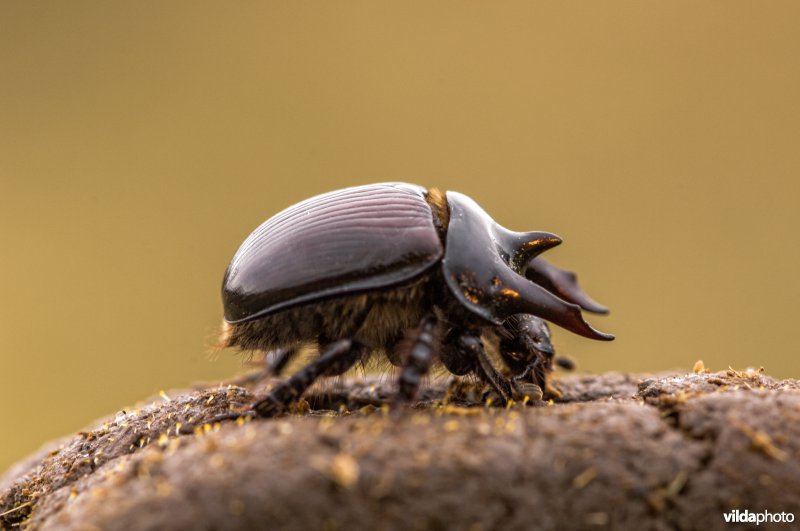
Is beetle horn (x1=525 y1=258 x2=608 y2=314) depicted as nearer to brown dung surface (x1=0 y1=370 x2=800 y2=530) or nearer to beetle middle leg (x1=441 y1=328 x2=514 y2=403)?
beetle middle leg (x1=441 y1=328 x2=514 y2=403)

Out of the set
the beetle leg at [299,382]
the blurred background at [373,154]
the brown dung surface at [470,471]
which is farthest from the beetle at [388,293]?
the blurred background at [373,154]

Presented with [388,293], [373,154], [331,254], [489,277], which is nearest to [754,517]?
[489,277]

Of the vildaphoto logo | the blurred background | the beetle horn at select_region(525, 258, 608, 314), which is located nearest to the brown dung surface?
the vildaphoto logo

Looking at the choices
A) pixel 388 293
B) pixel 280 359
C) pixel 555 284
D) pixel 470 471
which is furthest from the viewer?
pixel 555 284

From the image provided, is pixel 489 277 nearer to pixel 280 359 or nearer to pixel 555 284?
pixel 555 284

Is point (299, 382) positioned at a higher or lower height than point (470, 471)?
higher

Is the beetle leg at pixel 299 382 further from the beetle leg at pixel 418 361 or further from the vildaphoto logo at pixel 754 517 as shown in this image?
the vildaphoto logo at pixel 754 517

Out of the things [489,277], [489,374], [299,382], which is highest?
[489,277]
